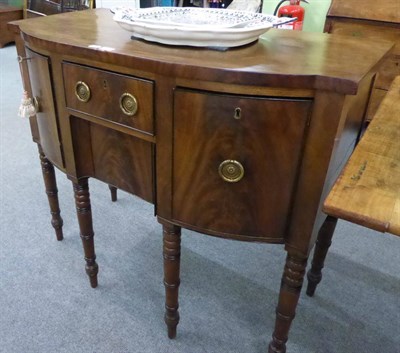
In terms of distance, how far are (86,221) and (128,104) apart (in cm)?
49

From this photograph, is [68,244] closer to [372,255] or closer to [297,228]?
[297,228]

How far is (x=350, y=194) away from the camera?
52cm

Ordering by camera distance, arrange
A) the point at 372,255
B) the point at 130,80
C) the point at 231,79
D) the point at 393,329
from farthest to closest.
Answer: the point at 372,255, the point at 393,329, the point at 130,80, the point at 231,79

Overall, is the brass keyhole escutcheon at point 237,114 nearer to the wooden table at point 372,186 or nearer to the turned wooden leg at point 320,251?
the wooden table at point 372,186

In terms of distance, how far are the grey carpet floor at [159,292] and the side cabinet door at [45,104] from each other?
19.0 inches

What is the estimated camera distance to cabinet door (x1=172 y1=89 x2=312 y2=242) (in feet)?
2.11

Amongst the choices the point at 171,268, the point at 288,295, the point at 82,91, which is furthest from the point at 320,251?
the point at 82,91

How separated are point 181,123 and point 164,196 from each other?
0.18 metres

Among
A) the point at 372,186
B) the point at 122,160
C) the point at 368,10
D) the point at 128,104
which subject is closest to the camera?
the point at 372,186

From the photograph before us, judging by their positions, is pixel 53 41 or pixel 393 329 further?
pixel 393 329

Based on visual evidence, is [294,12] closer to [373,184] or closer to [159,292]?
[159,292]

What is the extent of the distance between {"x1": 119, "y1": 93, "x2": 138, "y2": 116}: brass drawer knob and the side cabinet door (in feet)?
0.74

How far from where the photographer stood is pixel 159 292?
1263mm

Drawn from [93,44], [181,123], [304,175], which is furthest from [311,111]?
[93,44]
